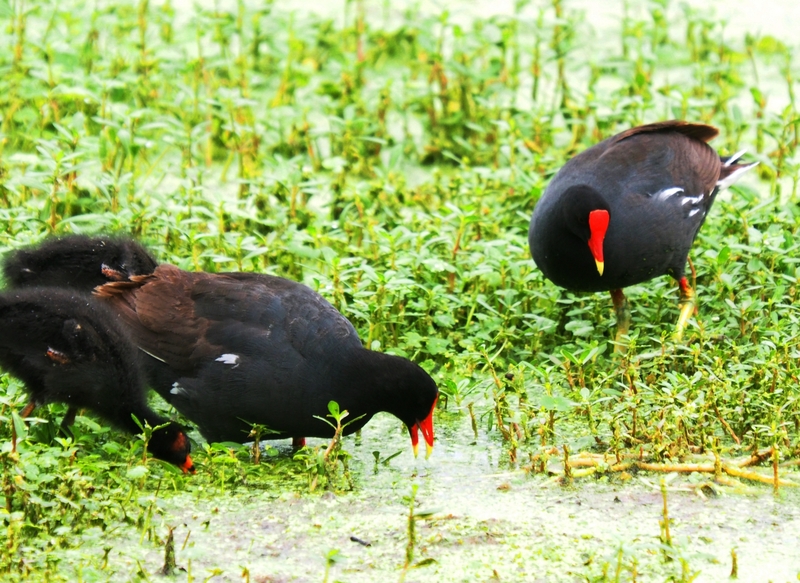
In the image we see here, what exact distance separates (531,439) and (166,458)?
4.49 feet

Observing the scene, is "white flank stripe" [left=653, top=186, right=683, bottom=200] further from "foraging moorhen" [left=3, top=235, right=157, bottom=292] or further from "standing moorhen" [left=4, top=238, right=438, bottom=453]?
"foraging moorhen" [left=3, top=235, right=157, bottom=292]

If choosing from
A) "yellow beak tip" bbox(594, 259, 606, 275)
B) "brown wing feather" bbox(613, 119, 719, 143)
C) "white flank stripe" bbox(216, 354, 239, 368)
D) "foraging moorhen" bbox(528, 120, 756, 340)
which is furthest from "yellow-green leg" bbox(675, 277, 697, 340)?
"white flank stripe" bbox(216, 354, 239, 368)

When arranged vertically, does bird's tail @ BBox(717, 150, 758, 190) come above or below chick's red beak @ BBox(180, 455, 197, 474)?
above

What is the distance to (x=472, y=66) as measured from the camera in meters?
7.56

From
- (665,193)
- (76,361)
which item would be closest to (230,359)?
(76,361)

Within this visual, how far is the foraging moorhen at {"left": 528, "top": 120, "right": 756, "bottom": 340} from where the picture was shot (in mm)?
4855

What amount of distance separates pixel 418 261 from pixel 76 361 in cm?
193

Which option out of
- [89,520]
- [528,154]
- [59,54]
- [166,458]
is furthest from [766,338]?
[59,54]

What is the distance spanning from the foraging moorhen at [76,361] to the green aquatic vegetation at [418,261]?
12 cm

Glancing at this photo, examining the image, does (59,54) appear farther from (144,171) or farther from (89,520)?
(89,520)

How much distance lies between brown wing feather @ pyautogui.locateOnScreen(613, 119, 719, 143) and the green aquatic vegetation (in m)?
0.45

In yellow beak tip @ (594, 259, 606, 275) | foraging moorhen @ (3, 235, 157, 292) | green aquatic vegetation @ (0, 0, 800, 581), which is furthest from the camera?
yellow beak tip @ (594, 259, 606, 275)

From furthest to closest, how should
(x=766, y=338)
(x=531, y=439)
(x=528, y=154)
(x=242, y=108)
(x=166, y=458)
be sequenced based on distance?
1. (x=242, y=108)
2. (x=528, y=154)
3. (x=766, y=338)
4. (x=531, y=439)
5. (x=166, y=458)

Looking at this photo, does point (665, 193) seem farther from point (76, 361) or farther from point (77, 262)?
point (76, 361)
